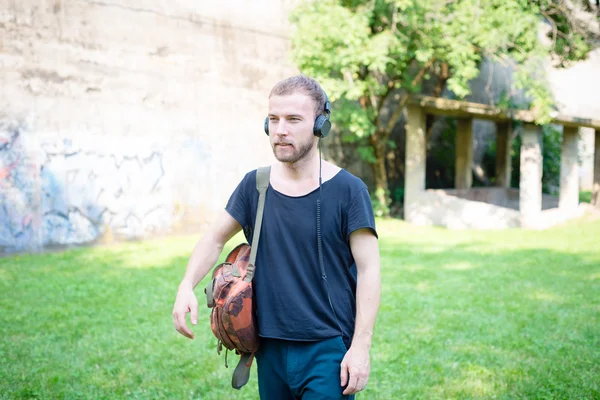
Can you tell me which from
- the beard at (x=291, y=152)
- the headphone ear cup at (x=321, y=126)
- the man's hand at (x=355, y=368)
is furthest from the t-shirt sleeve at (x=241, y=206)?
the man's hand at (x=355, y=368)

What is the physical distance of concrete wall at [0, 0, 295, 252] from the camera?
11.2 m

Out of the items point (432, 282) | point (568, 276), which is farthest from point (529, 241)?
point (432, 282)

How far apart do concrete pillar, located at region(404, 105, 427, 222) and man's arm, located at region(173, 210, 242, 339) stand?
14822 millimetres

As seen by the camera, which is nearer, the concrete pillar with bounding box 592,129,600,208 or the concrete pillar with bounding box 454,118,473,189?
the concrete pillar with bounding box 592,129,600,208

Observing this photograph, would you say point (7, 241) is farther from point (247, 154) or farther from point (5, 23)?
point (247, 154)

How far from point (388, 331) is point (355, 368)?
431 cm

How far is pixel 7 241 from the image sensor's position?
438 inches

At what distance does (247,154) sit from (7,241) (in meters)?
6.28

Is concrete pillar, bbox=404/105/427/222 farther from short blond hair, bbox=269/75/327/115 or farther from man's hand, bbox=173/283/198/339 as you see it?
man's hand, bbox=173/283/198/339

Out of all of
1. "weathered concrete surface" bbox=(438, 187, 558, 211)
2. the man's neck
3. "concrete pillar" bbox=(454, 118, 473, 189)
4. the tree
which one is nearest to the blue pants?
the man's neck

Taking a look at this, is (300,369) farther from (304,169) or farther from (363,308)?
(304,169)

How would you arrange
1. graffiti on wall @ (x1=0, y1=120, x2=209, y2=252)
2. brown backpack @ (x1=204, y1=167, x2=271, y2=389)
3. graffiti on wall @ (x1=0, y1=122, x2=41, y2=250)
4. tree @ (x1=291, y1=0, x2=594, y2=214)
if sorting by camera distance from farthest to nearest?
1. tree @ (x1=291, y1=0, x2=594, y2=214)
2. graffiti on wall @ (x1=0, y1=120, x2=209, y2=252)
3. graffiti on wall @ (x1=0, y1=122, x2=41, y2=250)
4. brown backpack @ (x1=204, y1=167, x2=271, y2=389)

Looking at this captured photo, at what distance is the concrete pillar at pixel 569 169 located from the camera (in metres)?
17.4

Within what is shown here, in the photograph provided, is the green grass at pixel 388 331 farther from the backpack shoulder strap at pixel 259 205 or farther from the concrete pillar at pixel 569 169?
the concrete pillar at pixel 569 169
